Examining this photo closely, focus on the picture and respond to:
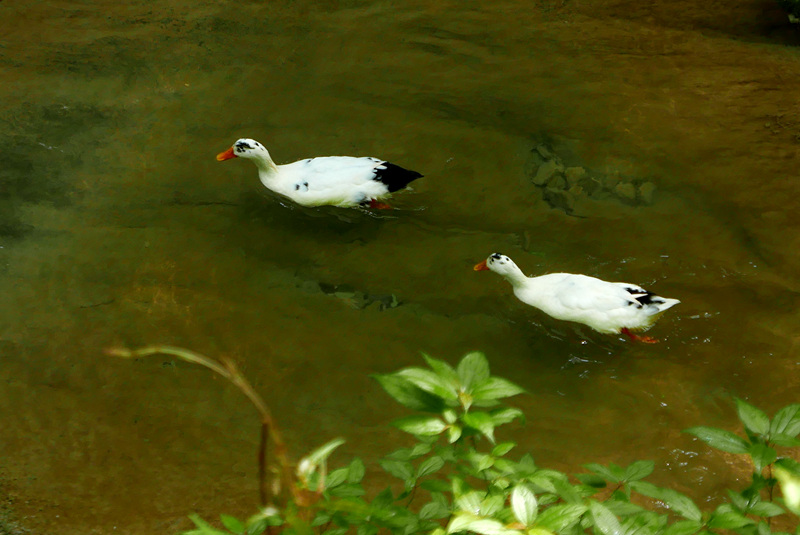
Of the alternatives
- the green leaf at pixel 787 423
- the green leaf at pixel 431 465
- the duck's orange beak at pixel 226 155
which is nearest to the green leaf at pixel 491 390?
the green leaf at pixel 431 465

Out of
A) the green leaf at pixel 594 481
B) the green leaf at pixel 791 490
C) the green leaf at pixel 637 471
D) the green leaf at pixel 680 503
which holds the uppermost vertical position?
the green leaf at pixel 791 490

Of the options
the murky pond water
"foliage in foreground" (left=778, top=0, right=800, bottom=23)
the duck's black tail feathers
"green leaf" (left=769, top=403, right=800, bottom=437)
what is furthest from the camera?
"foliage in foreground" (left=778, top=0, right=800, bottom=23)

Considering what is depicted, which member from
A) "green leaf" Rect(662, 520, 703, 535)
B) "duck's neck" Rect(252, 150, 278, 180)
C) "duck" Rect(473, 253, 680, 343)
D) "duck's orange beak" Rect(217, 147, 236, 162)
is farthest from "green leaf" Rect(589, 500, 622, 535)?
"duck's orange beak" Rect(217, 147, 236, 162)

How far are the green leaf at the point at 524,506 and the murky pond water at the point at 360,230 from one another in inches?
81.7

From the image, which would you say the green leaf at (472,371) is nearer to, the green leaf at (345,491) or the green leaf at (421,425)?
the green leaf at (421,425)

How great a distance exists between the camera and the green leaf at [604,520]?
1438mm

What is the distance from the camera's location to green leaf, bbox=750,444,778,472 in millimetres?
1503

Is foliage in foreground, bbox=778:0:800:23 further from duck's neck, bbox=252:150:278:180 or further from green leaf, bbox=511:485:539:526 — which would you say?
green leaf, bbox=511:485:539:526

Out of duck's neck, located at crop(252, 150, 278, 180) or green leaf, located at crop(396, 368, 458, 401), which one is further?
duck's neck, located at crop(252, 150, 278, 180)

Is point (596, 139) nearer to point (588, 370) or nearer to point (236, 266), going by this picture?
point (588, 370)

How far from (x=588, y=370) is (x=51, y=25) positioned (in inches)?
→ 233

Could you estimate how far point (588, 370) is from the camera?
12.9ft

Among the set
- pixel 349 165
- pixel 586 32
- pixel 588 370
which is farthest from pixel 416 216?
pixel 586 32

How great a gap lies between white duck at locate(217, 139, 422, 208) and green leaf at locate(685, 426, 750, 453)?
→ 11.1 ft
